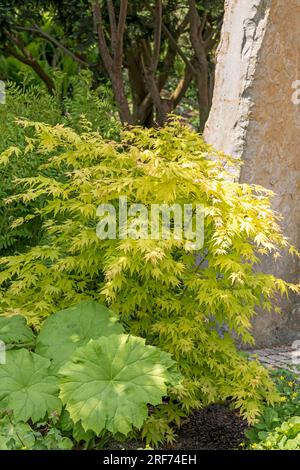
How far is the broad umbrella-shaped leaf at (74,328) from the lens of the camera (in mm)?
4332

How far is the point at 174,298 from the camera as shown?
15.1ft

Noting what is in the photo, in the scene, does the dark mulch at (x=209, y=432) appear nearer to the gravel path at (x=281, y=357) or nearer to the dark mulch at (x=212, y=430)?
the dark mulch at (x=212, y=430)

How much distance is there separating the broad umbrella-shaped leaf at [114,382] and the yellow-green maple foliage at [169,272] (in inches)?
16.7

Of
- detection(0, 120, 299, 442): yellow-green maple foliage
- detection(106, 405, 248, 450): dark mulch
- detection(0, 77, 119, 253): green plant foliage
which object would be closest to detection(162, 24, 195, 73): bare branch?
detection(0, 77, 119, 253): green plant foliage

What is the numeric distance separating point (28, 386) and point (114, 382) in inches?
20.3

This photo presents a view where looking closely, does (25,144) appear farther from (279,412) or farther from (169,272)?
(279,412)

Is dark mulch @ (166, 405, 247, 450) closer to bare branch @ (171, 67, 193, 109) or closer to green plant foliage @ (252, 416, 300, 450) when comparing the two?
green plant foliage @ (252, 416, 300, 450)

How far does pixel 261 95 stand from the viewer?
600cm

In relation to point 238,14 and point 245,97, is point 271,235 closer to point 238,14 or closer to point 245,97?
point 245,97

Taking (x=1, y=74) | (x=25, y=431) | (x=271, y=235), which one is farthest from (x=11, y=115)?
(x=1, y=74)

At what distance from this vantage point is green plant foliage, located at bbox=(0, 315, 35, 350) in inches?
174

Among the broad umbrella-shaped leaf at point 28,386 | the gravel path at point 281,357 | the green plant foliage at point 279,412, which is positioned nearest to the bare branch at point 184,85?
the gravel path at point 281,357

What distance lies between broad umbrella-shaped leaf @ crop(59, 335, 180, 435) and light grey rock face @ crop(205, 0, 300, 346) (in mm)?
2499
